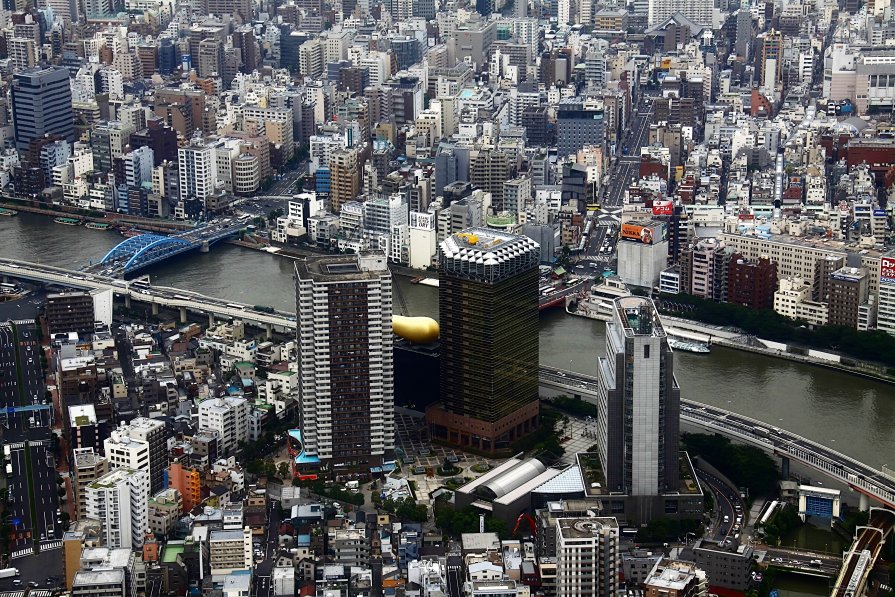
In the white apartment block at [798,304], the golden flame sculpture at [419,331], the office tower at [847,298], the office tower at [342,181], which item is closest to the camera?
the golden flame sculpture at [419,331]

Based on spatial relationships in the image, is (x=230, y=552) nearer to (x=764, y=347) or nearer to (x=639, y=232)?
(x=764, y=347)

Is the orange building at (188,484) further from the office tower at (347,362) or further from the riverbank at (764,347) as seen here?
the riverbank at (764,347)

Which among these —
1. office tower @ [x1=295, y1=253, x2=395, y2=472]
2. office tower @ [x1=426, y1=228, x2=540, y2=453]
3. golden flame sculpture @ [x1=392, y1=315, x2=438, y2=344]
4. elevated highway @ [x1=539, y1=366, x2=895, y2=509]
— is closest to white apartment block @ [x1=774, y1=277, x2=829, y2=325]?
elevated highway @ [x1=539, y1=366, x2=895, y2=509]

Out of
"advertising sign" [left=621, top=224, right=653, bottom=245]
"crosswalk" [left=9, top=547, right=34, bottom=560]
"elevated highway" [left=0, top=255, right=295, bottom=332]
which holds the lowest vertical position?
"crosswalk" [left=9, top=547, right=34, bottom=560]

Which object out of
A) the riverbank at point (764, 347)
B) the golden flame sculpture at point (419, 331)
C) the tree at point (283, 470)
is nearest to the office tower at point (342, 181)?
the riverbank at point (764, 347)

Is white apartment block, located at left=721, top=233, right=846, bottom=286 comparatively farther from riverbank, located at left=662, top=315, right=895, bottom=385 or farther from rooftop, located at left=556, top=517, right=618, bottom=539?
rooftop, located at left=556, top=517, right=618, bottom=539

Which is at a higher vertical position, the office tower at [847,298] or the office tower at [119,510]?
the office tower at [847,298]

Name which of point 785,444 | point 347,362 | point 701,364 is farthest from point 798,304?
point 347,362
